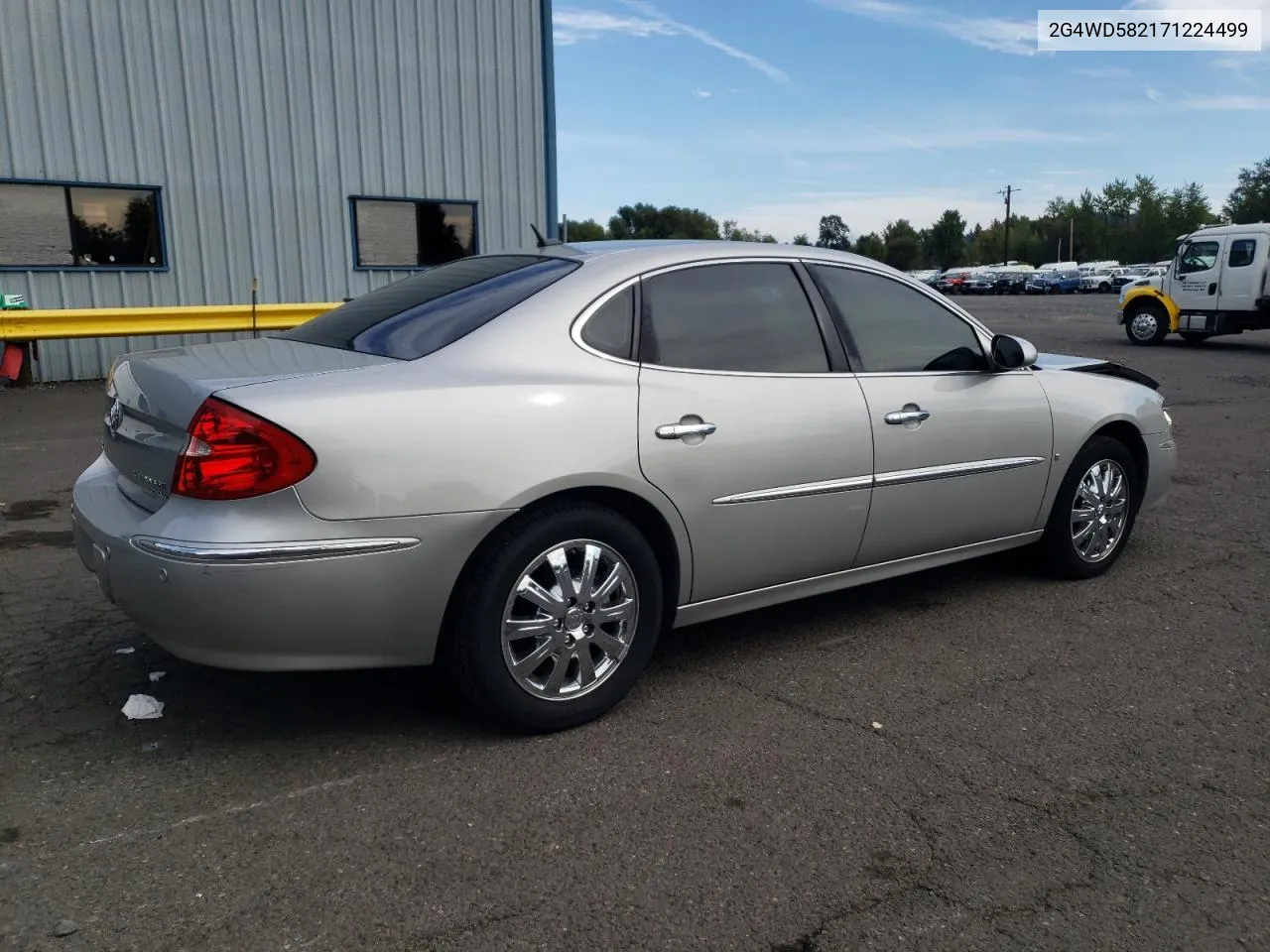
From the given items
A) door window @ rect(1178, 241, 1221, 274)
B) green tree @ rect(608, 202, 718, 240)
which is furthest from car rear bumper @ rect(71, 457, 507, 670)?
green tree @ rect(608, 202, 718, 240)

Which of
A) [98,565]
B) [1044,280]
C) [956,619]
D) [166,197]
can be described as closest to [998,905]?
[956,619]

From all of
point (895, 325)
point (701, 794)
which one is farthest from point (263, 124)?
point (701, 794)

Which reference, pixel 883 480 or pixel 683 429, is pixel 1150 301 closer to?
pixel 883 480

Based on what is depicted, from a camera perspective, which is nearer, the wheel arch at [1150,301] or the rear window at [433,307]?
the rear window at [433,307]

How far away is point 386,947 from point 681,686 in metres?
1.65

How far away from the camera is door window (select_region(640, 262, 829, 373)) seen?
3.58 m

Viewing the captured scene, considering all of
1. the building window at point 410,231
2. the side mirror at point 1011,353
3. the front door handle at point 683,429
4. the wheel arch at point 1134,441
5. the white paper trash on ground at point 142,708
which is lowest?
the white paper trash on ground at point 142,708

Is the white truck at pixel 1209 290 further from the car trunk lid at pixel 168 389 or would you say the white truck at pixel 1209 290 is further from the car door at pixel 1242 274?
the car trunk lid at pixel 168 389

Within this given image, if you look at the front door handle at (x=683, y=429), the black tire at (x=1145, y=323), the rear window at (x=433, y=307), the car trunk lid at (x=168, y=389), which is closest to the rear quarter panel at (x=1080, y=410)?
the front door handle at (x=683, y=429)

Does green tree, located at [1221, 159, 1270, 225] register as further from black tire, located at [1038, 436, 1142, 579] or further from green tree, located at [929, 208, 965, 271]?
black tire, located at [1038, 436, 1142, 579]

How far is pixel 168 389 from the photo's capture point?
3094mm

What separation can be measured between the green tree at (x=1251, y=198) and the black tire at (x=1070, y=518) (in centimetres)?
8772

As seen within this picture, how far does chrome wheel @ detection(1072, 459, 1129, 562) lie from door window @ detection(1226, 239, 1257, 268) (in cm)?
1638

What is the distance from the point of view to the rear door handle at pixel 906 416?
4.02 metres
